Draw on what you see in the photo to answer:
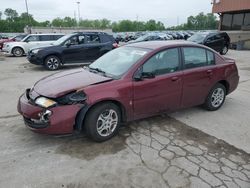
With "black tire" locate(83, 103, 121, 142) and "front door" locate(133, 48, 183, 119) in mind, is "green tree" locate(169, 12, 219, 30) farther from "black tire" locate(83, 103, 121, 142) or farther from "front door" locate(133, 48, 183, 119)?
"black tire" locate(83, 103, 121, 142)

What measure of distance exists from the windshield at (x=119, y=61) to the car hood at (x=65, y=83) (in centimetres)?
25

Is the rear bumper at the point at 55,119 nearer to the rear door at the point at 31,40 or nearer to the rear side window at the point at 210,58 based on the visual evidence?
the rear side window at the point at 210,58

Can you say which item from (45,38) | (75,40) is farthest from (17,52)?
(75,40)

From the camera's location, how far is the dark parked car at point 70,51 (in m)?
11.1

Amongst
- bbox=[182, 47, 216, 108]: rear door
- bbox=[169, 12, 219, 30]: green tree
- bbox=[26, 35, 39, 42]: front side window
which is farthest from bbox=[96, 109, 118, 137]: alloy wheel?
bbox=[169, 12, 219, 30]: green tree

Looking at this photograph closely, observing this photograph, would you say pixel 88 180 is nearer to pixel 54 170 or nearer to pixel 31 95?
pixel 54 170

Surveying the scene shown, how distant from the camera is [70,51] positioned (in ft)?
37.3

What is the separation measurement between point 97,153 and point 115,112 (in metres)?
0.74

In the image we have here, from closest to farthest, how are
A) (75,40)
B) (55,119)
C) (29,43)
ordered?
(55,119)
(75,40)
(29,43)

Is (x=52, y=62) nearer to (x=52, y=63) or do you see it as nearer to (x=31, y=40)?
(x=52, y=63)

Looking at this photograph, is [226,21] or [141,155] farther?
[226,21]

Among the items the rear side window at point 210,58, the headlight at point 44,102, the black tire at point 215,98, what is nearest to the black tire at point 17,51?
the headlight at point 44,102

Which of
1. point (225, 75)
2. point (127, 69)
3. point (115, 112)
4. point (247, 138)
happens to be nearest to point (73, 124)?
point (115, 112)

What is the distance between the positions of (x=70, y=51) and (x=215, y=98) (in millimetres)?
7537
